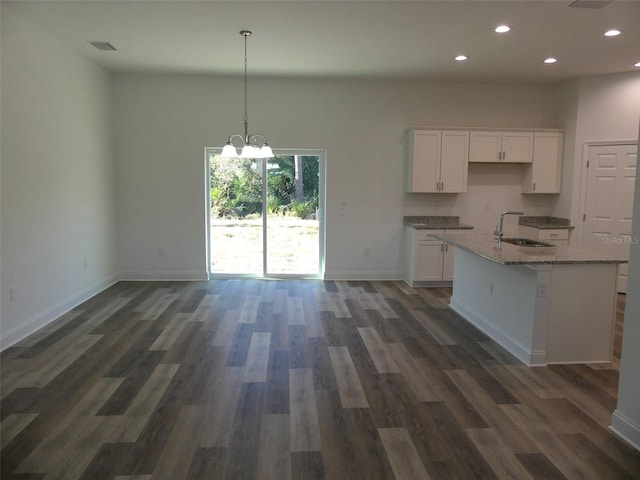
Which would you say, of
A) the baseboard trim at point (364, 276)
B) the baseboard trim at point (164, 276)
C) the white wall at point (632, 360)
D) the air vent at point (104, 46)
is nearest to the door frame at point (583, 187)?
the baseboard trim at point (364, 276)

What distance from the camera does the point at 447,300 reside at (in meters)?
6.01

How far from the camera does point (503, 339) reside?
14.2 ft

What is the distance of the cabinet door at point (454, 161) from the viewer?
674cm

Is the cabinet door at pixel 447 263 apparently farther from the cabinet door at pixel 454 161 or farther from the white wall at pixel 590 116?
the white wall at pixel 590 116

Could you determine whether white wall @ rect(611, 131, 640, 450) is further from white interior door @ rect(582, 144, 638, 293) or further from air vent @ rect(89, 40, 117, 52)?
air vent @ rect(89, 40, 117, 52)

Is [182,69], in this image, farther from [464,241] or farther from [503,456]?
[503,456]

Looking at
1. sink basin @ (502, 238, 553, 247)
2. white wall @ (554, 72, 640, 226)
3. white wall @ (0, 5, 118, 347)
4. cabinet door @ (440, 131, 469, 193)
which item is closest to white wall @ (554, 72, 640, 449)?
white wall @ (554, 72, 640, 226)

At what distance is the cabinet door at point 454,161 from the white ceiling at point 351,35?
870 millimetres

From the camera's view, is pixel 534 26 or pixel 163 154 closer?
pixel 534 26

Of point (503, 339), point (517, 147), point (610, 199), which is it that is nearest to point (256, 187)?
point (517, 147)

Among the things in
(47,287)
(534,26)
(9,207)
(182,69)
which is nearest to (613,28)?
(534,26)

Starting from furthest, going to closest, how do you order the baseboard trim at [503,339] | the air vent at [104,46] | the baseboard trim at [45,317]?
1. the air vent at [104,46]
2. the baseboard trim at [45,317]
3. the baseboard trim at [503,339]

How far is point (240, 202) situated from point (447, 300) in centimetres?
331

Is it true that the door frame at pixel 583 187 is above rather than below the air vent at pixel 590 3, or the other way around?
below
